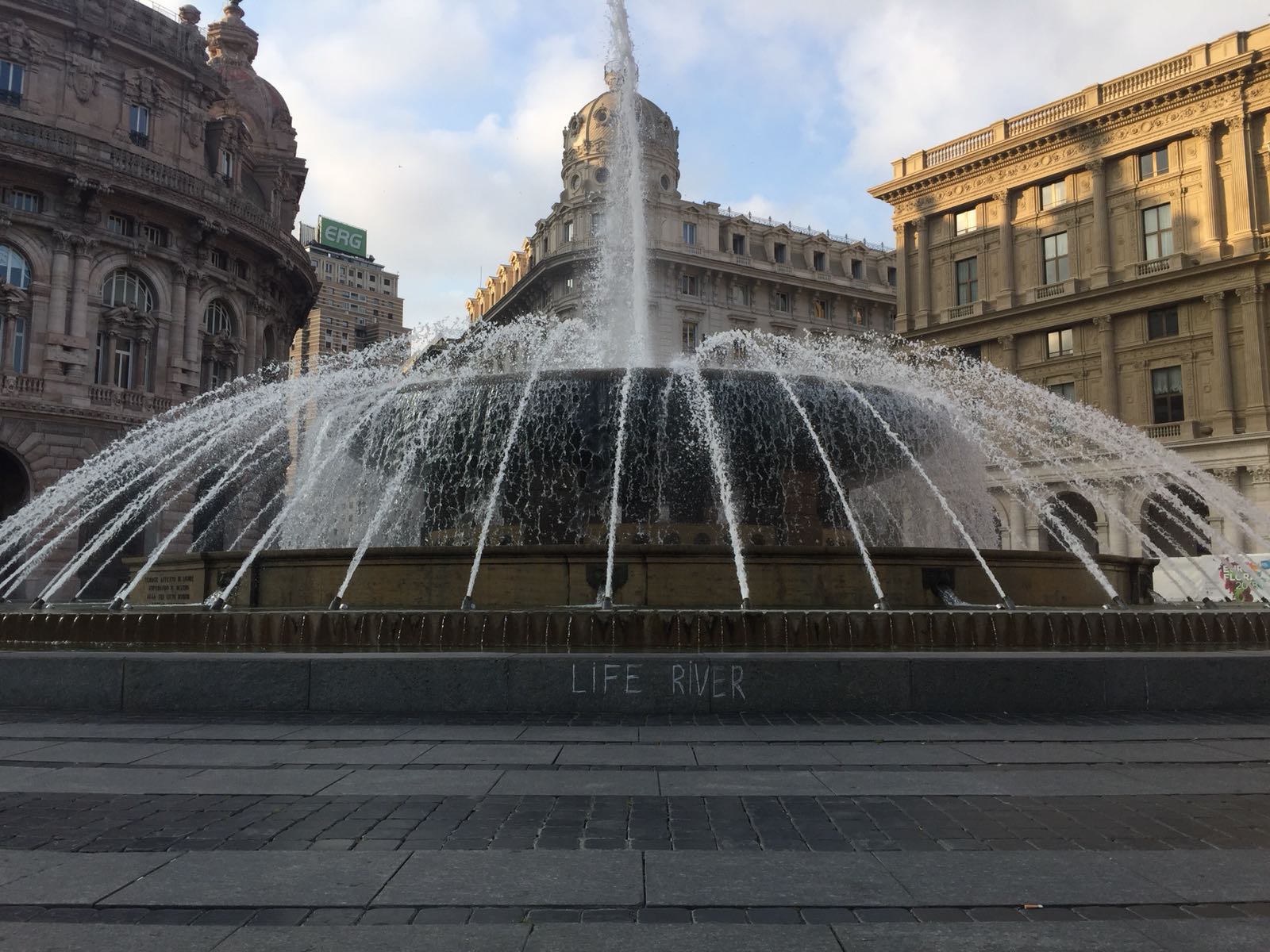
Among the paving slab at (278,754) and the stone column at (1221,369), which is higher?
the stone column at (1221,369)

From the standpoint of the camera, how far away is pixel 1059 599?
39.7ft

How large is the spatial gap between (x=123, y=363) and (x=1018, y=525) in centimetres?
3939

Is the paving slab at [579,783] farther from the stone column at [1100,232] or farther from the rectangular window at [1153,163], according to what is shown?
the rectangular window at [1153,163]

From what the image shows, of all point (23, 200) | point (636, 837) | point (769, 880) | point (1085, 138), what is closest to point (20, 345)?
point (23, 200)

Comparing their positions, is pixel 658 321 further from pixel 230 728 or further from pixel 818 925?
pixel 818 925

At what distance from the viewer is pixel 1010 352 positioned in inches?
1843

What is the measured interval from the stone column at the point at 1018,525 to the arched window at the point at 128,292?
126 ft

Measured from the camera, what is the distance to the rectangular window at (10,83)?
37969mm

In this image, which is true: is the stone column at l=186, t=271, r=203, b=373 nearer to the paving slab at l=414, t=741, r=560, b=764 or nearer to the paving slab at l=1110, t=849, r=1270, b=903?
the paving slab at l=414, t=741, r=560, b=764

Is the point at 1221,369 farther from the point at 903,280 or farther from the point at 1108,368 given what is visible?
the point at 903,280

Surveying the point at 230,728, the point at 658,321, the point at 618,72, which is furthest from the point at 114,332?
the point at 230,728

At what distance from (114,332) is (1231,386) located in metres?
45.2

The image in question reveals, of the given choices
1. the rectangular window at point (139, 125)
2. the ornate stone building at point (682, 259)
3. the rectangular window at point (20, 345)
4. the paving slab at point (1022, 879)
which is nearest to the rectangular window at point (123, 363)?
the rectangular window at point (20, 345)

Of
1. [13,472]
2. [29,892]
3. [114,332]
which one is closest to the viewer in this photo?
[29,892]
